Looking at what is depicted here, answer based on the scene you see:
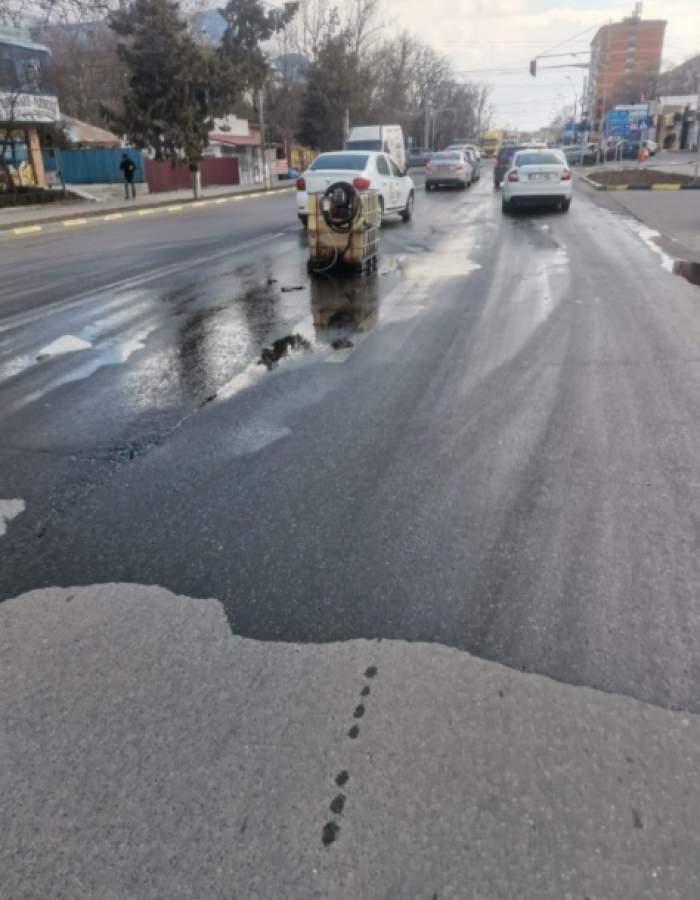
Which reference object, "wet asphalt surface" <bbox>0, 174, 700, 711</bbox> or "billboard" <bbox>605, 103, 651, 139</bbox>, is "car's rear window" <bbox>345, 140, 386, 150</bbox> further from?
"wet asphalt surface" <bbox>0, 174, 700, 711</bbox>

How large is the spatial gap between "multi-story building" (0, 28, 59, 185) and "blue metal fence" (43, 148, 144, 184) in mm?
6810

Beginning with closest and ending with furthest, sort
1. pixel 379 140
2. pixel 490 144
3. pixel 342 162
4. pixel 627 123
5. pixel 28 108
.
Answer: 1. pixel 342 162
2. pixel 28 108
3. pixel 379 140
4. pixel 627 123
5. pixel 490 144

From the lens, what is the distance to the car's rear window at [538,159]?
2020 centimetres

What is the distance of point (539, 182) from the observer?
19.9 m

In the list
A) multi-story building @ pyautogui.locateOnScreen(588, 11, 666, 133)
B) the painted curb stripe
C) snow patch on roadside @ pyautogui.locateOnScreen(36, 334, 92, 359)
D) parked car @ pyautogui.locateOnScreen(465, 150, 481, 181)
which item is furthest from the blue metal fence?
multi-story building @ pyautogui.locateOnScreen(588, 11, 666, 133)

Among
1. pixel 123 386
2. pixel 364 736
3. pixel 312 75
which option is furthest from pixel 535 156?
pixel 312 75

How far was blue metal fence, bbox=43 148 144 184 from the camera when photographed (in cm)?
3906

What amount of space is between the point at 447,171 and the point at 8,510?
101 feet

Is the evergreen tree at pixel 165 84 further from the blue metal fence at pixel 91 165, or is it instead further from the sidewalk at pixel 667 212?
the sidewalk at pixel 667 212

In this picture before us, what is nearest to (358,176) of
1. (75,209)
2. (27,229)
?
(27,229)

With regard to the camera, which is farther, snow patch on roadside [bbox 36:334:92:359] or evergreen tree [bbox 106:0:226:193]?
evergreen tree [bbox 106:0:226:193]

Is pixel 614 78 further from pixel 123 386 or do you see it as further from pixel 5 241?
pixel 123 386

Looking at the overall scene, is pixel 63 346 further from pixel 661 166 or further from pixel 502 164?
pixel 661 166

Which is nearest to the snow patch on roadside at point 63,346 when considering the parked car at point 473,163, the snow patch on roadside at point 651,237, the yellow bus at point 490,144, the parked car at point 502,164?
the snow patch on roadside at point 651,237
